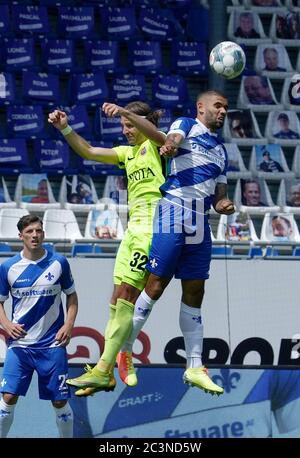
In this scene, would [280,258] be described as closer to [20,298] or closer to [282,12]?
[20,298]

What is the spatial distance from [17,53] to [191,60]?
8.40 ft

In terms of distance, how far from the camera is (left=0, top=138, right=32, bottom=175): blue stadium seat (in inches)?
609

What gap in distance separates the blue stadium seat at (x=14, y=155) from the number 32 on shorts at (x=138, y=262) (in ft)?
23.6

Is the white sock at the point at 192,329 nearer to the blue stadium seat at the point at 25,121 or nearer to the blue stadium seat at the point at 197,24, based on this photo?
the blue stadium seat at the point at 25,121

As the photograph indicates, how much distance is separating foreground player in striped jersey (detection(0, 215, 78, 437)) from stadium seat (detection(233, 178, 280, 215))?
6215 millimetres

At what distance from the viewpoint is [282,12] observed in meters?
18.0

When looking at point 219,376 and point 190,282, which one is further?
point 219,376

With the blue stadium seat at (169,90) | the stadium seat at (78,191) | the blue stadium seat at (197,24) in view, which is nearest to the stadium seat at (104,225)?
the stadium seat at (78,191)

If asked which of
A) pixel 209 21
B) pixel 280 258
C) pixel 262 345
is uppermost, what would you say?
pixel 209 21

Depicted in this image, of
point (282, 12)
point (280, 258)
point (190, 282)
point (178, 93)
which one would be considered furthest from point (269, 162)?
point (190, 282)

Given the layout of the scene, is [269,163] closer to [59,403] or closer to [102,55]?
[102,55]

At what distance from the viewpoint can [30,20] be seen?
16.8 metres

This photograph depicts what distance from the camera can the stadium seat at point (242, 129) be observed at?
1636 centimetres

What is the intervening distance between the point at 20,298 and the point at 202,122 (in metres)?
2.10
